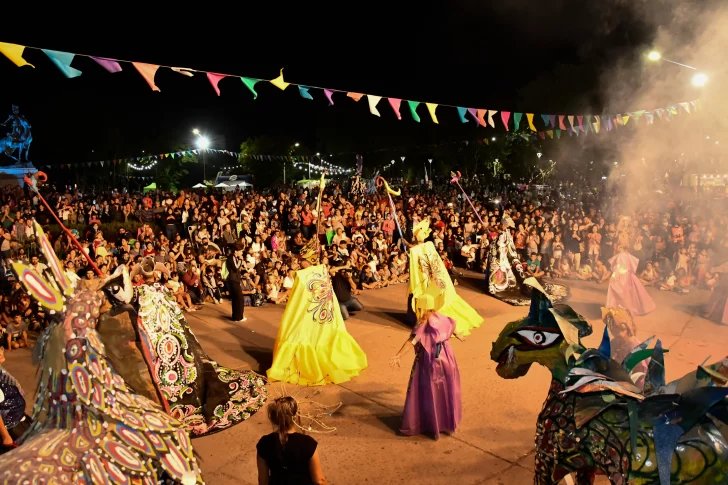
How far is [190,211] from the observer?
1468 centimetres

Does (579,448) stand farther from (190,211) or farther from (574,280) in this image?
(190,211)

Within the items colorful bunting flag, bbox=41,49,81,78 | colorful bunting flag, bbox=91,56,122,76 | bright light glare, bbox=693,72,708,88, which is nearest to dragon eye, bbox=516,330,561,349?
colorful bunting flag, bbox=41,49,81,78

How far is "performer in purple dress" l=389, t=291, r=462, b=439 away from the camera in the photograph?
18.0 feet

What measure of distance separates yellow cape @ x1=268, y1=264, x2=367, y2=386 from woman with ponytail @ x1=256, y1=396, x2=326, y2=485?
383cm

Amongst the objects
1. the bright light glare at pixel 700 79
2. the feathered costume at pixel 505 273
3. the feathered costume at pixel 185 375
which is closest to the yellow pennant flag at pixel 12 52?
the feathered costume at pixel 185 375

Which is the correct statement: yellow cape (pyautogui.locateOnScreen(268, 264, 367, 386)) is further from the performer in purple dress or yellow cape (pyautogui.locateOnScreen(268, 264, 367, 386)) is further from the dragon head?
the dragon head

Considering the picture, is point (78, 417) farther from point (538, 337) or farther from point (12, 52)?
point (12, 52)

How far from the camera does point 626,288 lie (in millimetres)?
9992

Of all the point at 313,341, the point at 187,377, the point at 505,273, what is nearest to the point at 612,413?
the point at 187,377

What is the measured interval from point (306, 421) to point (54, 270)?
142 inches

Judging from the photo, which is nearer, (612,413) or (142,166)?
(612,413)

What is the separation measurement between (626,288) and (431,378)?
590 centimetres

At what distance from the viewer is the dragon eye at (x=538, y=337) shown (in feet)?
12.7

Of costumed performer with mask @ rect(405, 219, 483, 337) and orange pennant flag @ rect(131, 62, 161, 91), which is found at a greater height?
orange pennant flag @ rect(131, 62, 161, 91)
